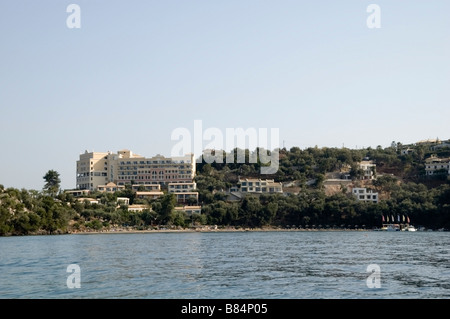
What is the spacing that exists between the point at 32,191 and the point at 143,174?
123 feet

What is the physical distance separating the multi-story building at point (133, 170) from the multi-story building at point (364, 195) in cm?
3642

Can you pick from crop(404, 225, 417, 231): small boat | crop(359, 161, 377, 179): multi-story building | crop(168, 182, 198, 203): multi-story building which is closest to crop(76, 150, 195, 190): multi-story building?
crop(168, 182, 198, 203): multi-story building

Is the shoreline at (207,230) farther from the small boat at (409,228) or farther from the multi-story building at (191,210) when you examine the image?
the small boat at (409,228)

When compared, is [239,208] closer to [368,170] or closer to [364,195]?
[364,195]

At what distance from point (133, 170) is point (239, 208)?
35.3 metres

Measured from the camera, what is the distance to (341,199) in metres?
99.3

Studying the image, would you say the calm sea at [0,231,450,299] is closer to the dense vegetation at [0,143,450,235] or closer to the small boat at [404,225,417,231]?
the dense vegetation at [0,143,450,235]

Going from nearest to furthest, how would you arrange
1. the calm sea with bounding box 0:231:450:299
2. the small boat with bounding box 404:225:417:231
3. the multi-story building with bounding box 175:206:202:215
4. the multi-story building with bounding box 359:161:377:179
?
the calm sea with bounding box 0:231:450:299 < the small boat with bounding box 404:225:417:231 < the multi-story building with bounding box 175:206:202:215 < the multi-story building with bounding box 359:161:377:179

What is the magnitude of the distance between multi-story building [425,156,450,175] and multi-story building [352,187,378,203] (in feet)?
63.8

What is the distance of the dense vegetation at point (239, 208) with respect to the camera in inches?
3120

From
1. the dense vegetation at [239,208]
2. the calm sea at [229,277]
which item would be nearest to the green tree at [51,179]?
the dense vegetation at [239,208]

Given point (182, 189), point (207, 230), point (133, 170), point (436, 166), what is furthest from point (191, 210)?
point (436, 166)

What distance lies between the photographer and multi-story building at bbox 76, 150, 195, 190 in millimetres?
122000
